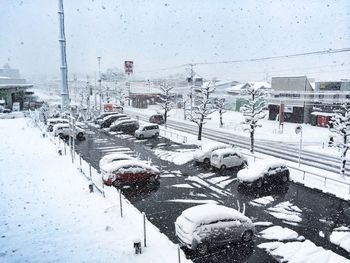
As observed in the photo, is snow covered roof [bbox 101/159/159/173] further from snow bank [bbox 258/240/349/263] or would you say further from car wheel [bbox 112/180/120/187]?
snow bank [bbox 258/240/349/263]

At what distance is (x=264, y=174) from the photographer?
66.2ft

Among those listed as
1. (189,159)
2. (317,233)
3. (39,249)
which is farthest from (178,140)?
(39,249)

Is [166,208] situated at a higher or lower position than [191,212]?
lower

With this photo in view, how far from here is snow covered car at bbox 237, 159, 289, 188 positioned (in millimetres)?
19797

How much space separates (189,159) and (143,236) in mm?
15391

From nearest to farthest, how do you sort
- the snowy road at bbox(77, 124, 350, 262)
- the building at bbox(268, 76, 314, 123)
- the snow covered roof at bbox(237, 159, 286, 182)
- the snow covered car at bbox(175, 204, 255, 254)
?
the snow covered car at bbox(175, 204, 255, 254) < the snowy road at bbox(77, 124, 350, 262) < the snow covered roof at bbox(237, 159, 286, 182) < the building at bbox(268, 76, 314, 123)

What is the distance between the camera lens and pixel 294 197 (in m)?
18.8

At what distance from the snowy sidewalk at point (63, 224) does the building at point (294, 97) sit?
41820 millimetres

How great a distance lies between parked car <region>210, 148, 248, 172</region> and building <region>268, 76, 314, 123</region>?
30269 millimetres

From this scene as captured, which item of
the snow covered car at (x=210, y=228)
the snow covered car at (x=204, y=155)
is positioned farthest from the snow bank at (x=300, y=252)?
the snow covered car at (x=204, y=155)

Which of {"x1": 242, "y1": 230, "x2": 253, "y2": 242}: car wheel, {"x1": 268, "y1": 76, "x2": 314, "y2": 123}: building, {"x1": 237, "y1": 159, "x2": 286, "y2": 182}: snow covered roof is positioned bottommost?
{"x1": 242, "y1": 230, "x2": 253, "y2": 242}: car wheel

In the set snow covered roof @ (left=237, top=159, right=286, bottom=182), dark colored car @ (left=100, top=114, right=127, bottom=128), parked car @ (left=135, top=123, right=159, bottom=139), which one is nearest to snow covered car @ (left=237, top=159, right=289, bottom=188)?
snow covered roof @ (left=237, top=159, right=286, bottom=182)

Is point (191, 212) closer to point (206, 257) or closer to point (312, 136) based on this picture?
point (206, 257)

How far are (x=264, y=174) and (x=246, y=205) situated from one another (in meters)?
3.58
